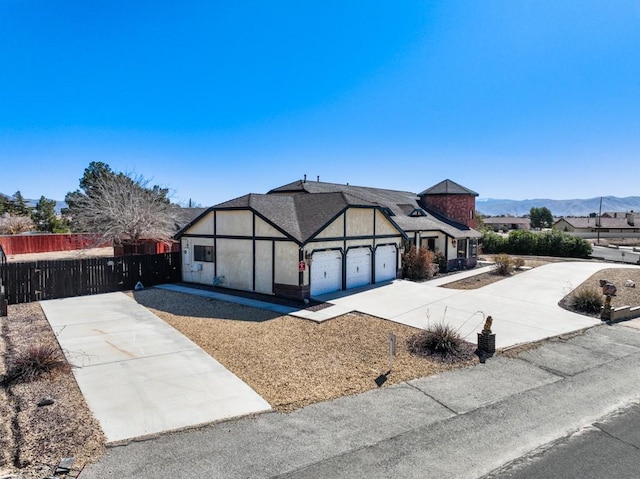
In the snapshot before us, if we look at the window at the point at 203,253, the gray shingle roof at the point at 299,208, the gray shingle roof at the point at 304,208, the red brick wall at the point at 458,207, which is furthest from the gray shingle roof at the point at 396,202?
the window at the point at 203,253

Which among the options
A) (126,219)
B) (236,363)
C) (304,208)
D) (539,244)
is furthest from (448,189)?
(236,363)

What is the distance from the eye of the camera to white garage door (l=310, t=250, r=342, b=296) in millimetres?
16788

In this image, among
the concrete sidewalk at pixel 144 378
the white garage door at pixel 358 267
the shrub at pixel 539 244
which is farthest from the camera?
the shrub at pixel 539 244

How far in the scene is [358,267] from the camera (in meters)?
19.0

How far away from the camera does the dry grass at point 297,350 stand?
27.1ft

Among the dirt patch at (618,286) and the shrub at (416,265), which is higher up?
the shrub at (416,265)

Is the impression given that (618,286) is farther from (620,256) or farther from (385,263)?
(620,256)

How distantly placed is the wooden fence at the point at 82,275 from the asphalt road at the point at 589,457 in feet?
55.7

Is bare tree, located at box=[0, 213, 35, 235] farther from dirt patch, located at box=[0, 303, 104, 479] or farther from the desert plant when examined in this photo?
the desert plant

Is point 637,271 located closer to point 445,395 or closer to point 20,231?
point 445,395

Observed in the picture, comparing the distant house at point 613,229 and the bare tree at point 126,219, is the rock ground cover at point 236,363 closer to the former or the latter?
the bare tree at point 126,219

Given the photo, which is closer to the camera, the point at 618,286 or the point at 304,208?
the point at 304,208

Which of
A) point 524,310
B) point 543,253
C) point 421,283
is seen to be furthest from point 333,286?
point 543,253

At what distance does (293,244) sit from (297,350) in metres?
6.46
